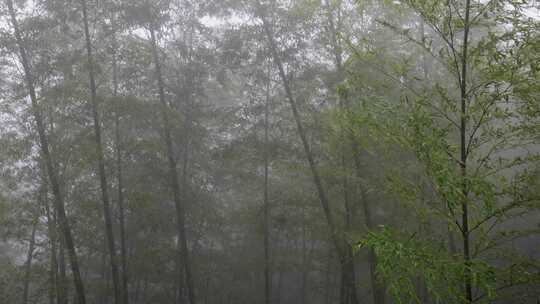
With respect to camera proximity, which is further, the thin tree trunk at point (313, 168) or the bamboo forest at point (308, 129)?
the thin tree trunk at point (313, 168)

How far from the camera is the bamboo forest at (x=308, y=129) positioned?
369 centimetres

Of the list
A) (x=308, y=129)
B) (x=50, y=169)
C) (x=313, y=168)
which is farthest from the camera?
(x=308, y=129)

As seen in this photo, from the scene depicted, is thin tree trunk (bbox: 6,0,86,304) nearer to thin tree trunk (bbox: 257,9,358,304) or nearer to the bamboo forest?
the bamboo forest

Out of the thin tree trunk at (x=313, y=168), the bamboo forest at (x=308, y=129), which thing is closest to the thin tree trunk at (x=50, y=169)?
the bamboo forest at (x=308, y=129)

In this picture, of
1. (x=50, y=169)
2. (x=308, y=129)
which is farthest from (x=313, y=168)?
(x=50, y=169)

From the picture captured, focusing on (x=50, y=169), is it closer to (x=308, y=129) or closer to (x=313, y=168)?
(x=313, y=168)

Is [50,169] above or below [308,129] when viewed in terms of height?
below

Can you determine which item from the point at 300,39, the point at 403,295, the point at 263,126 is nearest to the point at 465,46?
the point at 403,295

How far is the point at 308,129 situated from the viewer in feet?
29.1

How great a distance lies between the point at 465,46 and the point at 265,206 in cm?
734

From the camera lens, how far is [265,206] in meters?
10.4

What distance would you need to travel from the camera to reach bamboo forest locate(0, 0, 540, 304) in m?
3.69

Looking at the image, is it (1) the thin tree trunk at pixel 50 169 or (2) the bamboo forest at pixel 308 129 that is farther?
(1) the thin tree trunk at pixel 50 169

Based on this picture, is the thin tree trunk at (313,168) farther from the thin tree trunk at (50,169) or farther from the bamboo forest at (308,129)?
the thin tree trunk at (50,169)
